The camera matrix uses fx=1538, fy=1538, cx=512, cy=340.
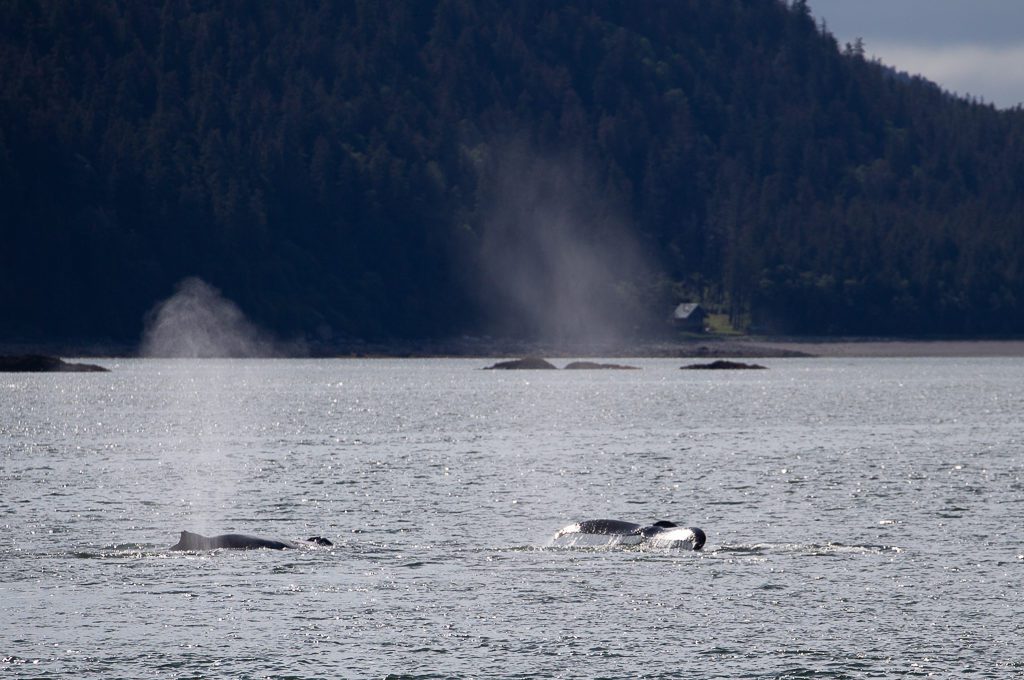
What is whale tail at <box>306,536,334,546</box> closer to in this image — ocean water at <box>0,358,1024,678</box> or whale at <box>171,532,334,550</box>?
whale at <box>171,532,334,550</box>

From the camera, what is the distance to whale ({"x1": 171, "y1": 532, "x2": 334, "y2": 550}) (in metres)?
49.0

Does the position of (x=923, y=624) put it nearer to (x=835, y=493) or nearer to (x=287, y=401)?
(x=835, y=493)

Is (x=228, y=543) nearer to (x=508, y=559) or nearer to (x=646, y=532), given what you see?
(x=508, y=559)

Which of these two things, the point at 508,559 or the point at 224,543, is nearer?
the point at 508,559

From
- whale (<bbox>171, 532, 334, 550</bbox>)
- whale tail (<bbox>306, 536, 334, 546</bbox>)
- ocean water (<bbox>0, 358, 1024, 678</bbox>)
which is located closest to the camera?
ocean water (<bbox>0, 358, 1024, 678</bbox>)

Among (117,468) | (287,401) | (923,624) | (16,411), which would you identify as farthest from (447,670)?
(287,401)

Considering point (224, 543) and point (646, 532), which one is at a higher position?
point (646, 532)

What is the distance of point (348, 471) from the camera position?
266ft

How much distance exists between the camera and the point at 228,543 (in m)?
49.4

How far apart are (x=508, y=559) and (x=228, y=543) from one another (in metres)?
9.20

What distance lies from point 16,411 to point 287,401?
30.9 m

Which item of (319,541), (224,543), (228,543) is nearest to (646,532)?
(319,541)

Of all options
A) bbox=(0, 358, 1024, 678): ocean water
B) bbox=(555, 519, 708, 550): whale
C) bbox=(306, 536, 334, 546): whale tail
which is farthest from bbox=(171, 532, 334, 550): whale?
bbox=(555, 519, 708, 550): whale

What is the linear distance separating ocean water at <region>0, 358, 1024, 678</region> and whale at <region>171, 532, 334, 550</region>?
844mm
